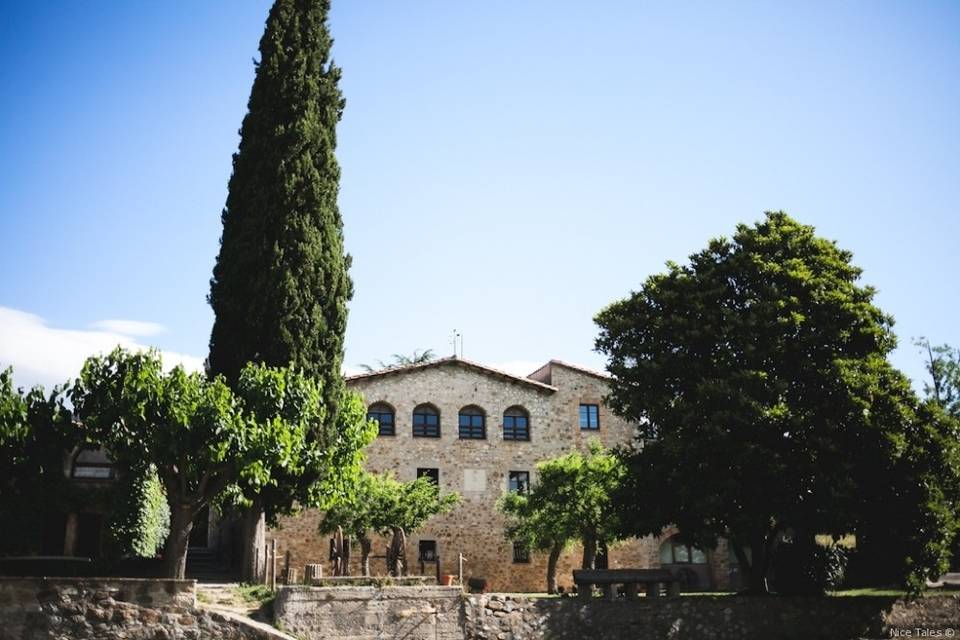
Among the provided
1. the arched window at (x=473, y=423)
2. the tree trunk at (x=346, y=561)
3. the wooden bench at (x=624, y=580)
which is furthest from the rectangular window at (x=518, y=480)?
the wooden bench at (x=624, y=580)

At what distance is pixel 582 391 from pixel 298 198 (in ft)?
58.4

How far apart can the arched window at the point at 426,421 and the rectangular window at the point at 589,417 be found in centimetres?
689

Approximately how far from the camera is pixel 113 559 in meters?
20.9

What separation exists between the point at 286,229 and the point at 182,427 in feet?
23.1

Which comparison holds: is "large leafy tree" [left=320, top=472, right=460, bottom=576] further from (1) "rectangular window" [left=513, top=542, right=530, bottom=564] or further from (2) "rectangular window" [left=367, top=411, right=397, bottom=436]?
(1) "rectangular window" [left=513, top=542, right=530, bottom=564]

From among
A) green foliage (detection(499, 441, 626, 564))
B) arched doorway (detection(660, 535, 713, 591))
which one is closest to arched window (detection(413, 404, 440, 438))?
green foliage (detection(499, 441, 626, 564))

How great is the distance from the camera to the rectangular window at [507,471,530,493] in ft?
105

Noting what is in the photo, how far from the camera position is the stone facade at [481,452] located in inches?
1204

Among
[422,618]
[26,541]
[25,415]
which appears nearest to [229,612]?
[422,618]

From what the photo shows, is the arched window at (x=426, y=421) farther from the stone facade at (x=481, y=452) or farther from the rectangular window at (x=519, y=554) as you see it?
the rectangular window at (x=519, y=554)

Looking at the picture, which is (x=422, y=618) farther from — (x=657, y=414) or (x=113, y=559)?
(x=113, y=559)

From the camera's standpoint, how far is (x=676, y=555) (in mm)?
33156

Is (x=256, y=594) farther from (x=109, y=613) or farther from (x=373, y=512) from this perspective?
(x=373, y=512)

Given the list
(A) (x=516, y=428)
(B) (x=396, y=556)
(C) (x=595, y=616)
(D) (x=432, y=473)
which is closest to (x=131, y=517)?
(B) (x=396, y=556)
